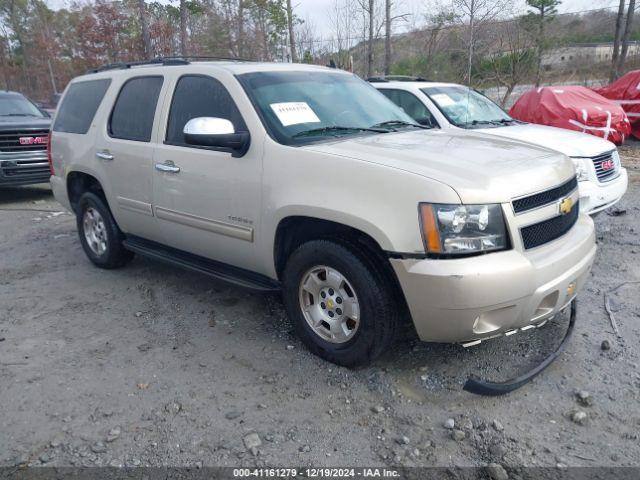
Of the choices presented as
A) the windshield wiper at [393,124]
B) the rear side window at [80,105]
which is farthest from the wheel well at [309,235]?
the rear side window at [80,105]

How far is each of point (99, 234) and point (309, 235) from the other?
281cm

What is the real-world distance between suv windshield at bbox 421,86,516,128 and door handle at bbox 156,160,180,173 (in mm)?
3902

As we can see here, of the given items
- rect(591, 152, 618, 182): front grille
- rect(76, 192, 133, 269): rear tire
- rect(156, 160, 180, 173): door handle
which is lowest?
rect(76, 192, 133, 269): rear tire

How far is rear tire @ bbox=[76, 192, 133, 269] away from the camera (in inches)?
201

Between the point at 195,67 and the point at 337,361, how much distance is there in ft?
7.93

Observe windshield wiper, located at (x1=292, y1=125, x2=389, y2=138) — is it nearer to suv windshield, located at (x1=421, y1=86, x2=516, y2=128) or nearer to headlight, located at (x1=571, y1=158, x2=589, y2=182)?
headlight, located at (x1=571, y1=158, x2=589, y2=182)

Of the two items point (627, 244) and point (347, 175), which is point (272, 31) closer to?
point (627, 244)

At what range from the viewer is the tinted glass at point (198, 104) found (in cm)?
378

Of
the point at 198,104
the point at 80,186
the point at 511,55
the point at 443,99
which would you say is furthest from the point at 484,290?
the point at 511,55

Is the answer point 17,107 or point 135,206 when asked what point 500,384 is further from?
point 17,107

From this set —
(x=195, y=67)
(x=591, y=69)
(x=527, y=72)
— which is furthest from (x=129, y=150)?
(x=591, y=69)

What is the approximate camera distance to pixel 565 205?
3217mm

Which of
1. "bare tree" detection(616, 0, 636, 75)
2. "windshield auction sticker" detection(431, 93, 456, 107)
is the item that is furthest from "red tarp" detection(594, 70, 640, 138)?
"windshield auction sticker" detection(431, 93, 456, 107)

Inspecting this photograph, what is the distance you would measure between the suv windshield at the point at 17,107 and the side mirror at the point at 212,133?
8.31 m
